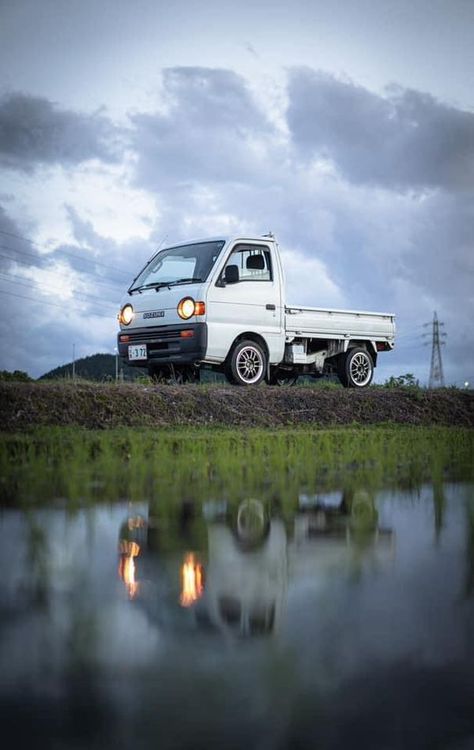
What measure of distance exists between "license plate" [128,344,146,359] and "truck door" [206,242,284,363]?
4.36 feet

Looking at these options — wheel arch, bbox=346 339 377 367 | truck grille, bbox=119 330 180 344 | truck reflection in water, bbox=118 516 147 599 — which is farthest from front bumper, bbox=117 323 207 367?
truck reflection in water, bbox=118 516 147 599

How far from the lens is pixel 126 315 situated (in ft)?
49.3

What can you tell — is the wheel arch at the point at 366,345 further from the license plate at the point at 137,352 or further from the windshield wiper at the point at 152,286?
the license plate at the point at 137,352

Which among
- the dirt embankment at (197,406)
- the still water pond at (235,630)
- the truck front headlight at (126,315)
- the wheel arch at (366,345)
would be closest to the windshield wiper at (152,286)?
the truck front headlight at (126,315)

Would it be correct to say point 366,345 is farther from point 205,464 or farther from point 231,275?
point 205,464

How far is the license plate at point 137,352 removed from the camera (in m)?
14.6

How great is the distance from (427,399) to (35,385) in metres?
8.39

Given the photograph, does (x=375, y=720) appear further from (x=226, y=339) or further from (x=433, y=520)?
(x=226, y=339)

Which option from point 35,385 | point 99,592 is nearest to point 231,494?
point 99,592

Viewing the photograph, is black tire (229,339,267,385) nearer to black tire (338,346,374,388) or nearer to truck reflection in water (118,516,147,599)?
black tire (338,346,374,388)

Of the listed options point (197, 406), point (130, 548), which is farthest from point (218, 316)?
point (130, 548)

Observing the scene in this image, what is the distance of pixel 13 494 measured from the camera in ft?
18.9

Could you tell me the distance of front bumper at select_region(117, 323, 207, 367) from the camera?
1374 centimetres

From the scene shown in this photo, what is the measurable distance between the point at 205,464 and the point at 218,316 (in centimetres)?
688
